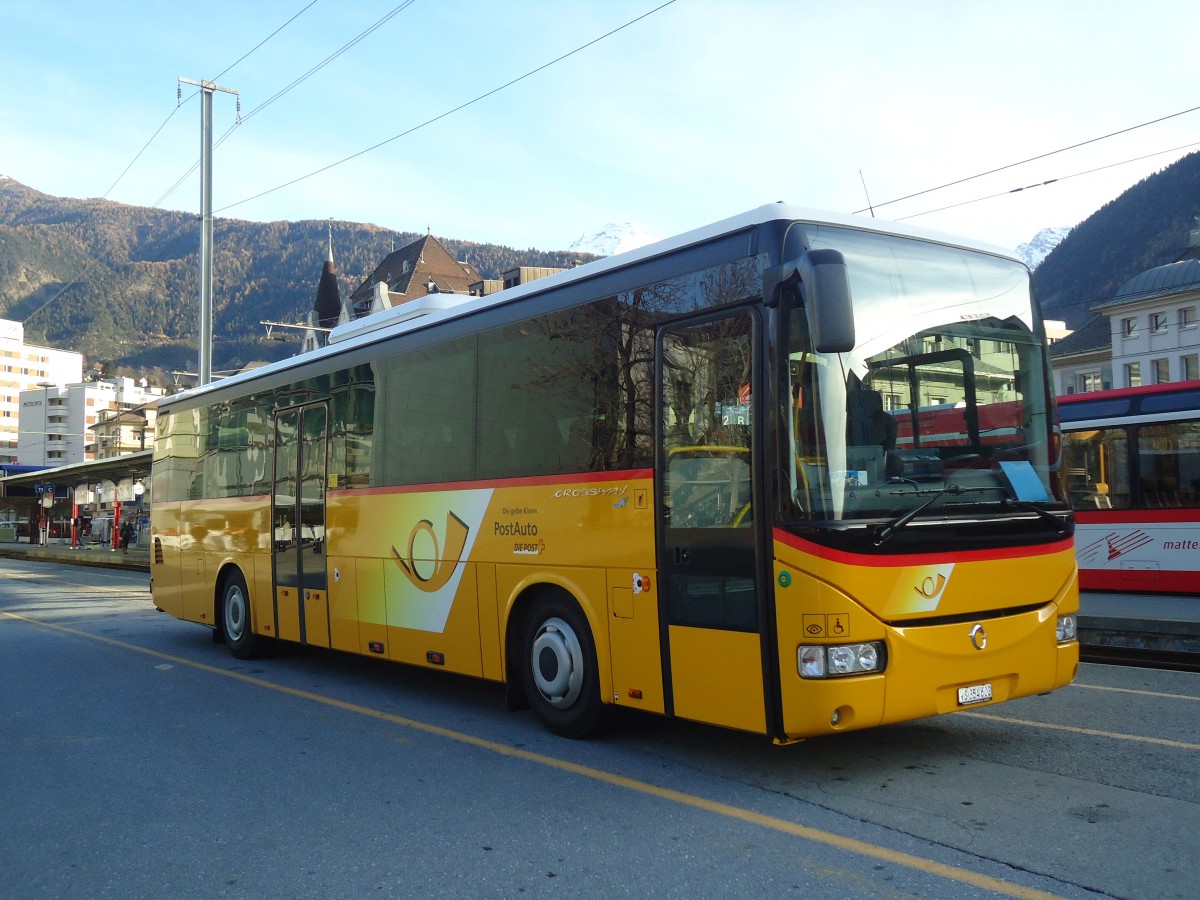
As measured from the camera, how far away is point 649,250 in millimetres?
6938

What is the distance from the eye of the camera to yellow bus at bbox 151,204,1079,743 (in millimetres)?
5719

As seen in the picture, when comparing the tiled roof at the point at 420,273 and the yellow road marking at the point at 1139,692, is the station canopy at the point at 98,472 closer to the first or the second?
the yellow road marking at the point at 1139,692

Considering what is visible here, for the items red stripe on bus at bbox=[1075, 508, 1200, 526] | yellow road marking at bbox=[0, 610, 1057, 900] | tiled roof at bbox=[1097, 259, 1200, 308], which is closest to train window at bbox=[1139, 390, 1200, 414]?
red stripe on bus at bbox=[1075, 508, 1200, 526]

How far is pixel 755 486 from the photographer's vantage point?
594 centimetres

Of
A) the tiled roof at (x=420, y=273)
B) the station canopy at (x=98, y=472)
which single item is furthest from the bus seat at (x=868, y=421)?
the tiled roof at (x=420, y=273)

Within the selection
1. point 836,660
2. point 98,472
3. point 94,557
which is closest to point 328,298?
point 98,472

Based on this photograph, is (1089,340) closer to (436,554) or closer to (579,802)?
(436,554)

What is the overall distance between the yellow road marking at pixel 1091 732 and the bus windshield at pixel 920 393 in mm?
1698

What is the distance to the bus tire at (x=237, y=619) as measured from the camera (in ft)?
40.1

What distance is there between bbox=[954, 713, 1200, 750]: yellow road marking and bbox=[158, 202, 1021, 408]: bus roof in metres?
3.11

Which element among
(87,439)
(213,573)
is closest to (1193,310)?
(213,573)

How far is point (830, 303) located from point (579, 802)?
2.97 meters

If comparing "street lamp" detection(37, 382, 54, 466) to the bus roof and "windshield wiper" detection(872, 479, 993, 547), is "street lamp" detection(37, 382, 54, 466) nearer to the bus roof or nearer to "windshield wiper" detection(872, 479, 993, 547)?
the bus roof

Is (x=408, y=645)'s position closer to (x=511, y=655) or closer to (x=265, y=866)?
(x=511, y=655)
